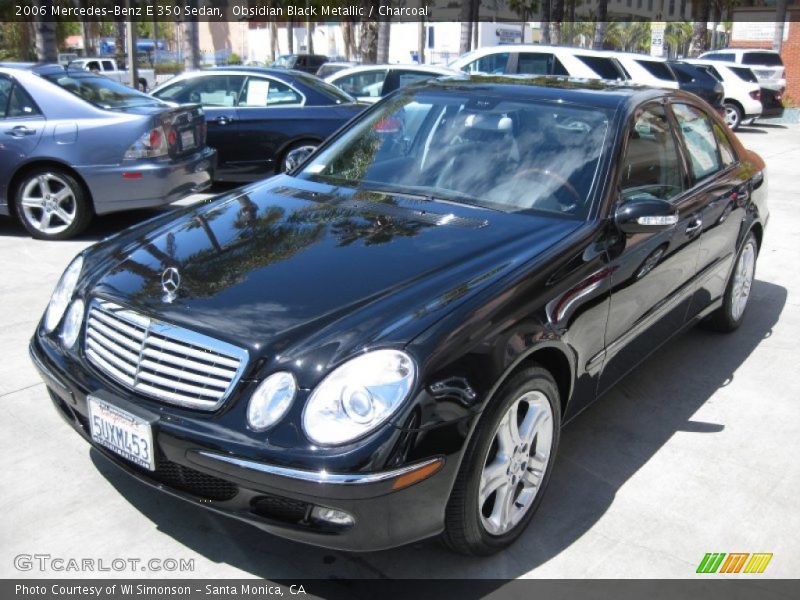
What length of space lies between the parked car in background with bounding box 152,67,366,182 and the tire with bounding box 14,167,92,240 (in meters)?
2.39

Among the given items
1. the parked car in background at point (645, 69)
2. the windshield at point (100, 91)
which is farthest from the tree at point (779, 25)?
the windshield at point (100, 91)

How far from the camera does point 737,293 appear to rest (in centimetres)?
539

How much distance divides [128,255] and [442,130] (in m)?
1.62

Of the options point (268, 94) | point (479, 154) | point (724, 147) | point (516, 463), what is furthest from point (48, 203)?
point (516, 463)

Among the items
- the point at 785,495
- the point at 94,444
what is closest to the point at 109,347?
the point at 94,444

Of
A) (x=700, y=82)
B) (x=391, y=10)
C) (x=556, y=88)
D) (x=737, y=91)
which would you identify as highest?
(x=391, y=10)

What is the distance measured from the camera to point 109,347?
2.98 meters

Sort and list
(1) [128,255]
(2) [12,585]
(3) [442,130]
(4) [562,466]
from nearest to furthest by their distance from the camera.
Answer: (2) [12,585] < (1) [128,255] < (4) [562,466] < (3) [442,130]

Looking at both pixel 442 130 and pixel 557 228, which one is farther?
pixel 442 130

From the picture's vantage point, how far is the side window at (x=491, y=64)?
1442 centimetres

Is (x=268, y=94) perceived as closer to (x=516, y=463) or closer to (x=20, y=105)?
(x=20, y=105)

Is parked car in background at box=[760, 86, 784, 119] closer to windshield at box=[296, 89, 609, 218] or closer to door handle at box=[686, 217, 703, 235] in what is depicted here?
door handle at box=[686, 217, 703, 235]

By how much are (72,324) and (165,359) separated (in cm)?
63

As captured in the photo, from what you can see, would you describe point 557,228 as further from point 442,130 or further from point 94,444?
point 94,444
